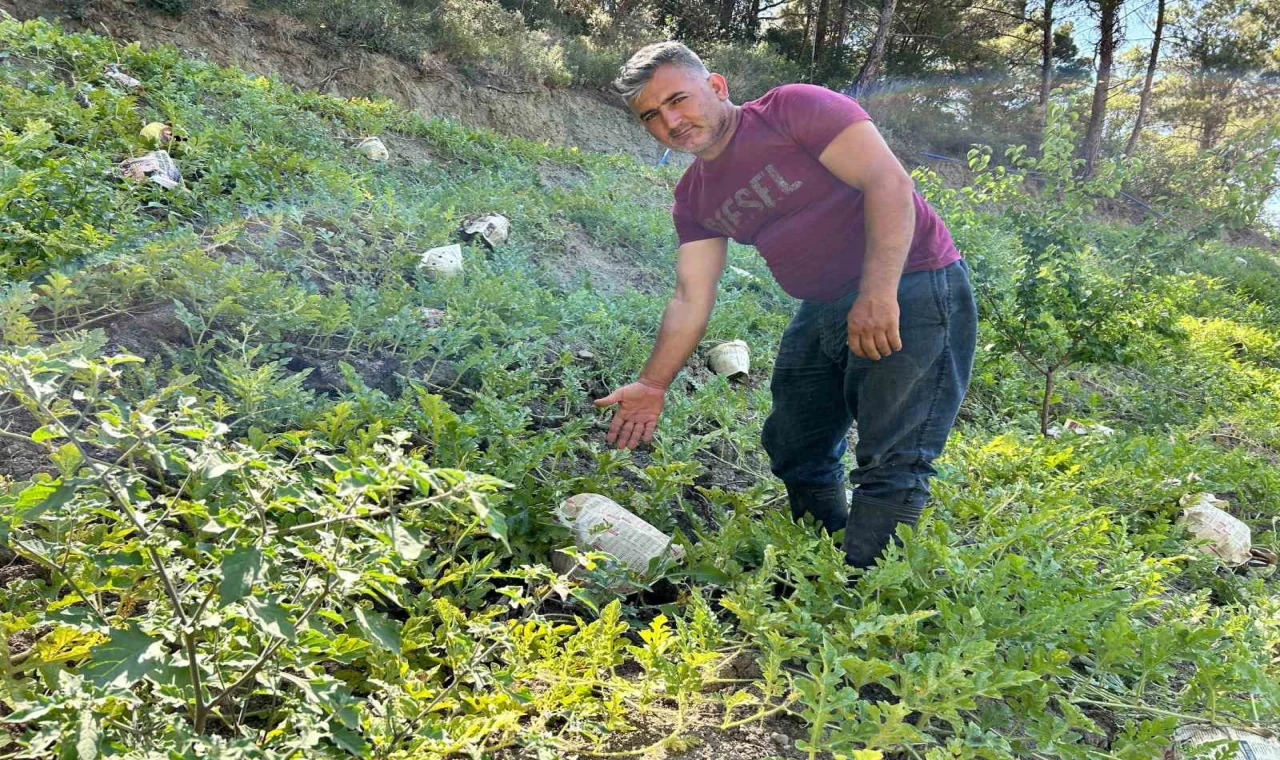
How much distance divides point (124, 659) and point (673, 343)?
5.74 ft

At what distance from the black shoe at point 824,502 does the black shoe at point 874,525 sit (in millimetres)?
325

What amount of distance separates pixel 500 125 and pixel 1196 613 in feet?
35.4

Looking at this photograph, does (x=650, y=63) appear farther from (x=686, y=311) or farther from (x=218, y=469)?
(x=218, y=469)

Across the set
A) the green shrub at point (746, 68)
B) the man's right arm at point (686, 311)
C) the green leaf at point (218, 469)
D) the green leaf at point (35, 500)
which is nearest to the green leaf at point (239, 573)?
the green leaf at point (218, 469)

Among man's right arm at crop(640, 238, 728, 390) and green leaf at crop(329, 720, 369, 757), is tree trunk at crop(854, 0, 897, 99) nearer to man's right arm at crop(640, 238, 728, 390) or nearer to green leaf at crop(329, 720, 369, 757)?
man's right arm at crop(640, 238, 728, 390)

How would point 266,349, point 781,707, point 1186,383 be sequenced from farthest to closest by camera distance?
point 1186,383, point 266,349, point 781,707

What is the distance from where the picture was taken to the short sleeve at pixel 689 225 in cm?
256

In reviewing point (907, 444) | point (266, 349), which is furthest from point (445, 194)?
point (907, 444)

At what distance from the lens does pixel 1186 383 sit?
593 cm

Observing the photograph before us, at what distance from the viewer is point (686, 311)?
253 centimetres

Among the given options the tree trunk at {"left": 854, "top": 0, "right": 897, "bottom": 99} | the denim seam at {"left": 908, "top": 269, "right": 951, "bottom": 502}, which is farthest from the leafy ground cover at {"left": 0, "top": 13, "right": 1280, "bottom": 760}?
the tree trunk at {"left": 854, "top": 0, "right": 897, "bottom": 99}

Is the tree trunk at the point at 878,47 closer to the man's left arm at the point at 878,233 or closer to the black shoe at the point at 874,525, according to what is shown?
the man's left arm at the point at 878,233

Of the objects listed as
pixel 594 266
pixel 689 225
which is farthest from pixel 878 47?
pixel 689 225

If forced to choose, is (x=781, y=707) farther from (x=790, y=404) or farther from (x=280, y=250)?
(x=280, y=250)
